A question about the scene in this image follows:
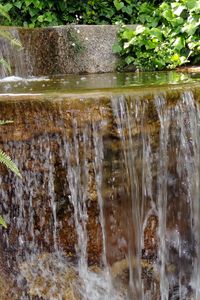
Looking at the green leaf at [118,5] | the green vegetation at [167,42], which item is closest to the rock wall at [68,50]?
the green vegetation at [167,42]

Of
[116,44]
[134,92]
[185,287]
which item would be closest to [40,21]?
[116,44]

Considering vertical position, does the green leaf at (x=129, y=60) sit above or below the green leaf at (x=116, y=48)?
below

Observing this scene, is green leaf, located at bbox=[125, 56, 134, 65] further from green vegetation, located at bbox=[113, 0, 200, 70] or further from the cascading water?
the cascading water

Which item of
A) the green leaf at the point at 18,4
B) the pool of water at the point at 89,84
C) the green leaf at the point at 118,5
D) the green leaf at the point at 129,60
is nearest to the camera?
the pool of water at the point at 89,84

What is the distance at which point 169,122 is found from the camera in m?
3.29

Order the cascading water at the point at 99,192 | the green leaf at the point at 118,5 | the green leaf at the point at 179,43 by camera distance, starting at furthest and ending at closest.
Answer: the green leaf at the point at 118,5 → the green leaf at the point at 179,43 → the cascading water at the point at 99,192

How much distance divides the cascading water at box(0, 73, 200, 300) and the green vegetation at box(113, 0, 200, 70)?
10.2ft

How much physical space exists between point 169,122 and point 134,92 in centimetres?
33

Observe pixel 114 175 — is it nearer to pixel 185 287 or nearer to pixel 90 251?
pixel 90 251

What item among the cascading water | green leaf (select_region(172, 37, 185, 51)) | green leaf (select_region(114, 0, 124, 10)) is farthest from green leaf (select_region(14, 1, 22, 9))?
the cascading water

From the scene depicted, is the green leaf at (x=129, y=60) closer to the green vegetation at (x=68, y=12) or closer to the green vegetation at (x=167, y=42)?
the green vegetation at (x=167, y=42)

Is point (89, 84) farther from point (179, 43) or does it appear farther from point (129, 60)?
point (179, 43)

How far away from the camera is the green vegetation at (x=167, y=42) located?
A: 6.31 meters

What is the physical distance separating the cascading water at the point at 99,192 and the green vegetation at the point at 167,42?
312 cm
